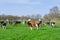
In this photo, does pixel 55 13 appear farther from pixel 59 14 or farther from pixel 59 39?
pixel 59 39

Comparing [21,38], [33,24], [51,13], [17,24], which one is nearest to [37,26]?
[33,24]

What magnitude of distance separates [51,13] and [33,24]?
51391mm

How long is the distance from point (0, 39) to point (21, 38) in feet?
4.59

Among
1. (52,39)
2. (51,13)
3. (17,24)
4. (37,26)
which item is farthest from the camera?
(51,13)

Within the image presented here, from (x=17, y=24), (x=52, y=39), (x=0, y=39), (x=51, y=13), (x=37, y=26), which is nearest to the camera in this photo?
(x=52, y=39)

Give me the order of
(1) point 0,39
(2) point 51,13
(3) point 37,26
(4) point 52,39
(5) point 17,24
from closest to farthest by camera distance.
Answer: (4) point 52,39 → (1) point 0,39 → (3) point 37,26 → (5) point 17,24 → (2) point 51,13

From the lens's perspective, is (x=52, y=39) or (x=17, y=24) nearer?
(x=52, y=39)

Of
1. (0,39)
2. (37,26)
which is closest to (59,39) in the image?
(0,39)

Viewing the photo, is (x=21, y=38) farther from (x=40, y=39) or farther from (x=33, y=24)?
(x=33, y=24)

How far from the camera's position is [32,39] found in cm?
1284

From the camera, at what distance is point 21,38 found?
1320cm

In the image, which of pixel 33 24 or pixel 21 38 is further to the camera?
pixel 33 24

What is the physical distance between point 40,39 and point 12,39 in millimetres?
A: 1793

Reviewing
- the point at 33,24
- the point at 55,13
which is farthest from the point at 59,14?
the point at 33,24
